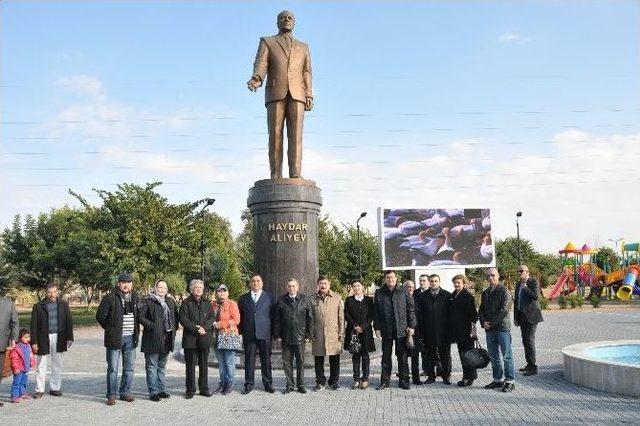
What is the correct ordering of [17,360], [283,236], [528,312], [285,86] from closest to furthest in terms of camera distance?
[17,360] → [528,312] → [283,236] → [285,86]

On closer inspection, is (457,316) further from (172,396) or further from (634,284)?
(634,284)

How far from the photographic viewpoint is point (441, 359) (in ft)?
30.2

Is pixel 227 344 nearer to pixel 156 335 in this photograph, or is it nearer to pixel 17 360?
pixel 156 335

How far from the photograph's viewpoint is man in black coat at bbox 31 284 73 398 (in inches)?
342

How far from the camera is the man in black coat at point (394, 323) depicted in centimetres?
880

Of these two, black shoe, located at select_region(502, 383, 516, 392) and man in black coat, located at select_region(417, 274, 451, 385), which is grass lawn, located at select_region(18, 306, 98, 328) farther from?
black shoe, located at select_region(502, 383, 516, 392)

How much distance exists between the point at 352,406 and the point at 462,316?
2395mm

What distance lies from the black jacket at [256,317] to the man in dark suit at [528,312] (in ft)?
12.4

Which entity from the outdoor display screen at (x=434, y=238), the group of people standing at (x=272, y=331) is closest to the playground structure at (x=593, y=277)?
the outdoor display screen at (x=434, y=238)

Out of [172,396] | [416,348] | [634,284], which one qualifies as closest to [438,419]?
[416,348]

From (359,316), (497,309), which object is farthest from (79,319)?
(497,309)

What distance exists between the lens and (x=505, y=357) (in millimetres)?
8555

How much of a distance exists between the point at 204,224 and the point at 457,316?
72.2 ft

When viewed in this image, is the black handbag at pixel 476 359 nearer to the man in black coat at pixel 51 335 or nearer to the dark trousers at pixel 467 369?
the dark trousers at pixel 467 369
